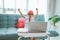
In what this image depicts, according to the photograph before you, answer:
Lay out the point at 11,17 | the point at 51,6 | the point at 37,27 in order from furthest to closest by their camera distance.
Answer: the point at 51,6 < the point at 11,17 < the point at 37,27

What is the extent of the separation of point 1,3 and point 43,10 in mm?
1317

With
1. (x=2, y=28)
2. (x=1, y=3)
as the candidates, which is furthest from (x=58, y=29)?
(x=1, y=3)

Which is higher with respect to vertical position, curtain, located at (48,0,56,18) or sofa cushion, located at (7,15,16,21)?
curtain, located at (48,0,56,18)

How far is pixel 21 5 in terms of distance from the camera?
12.1 ft

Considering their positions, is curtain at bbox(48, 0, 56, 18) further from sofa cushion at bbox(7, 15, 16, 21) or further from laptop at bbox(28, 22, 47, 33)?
laptop at bbox(28, 22, 47, 33)

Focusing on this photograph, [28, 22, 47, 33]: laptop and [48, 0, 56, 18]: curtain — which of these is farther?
[48, 0, 56, 18]: curtain

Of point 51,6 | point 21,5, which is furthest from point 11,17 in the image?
point 51,6

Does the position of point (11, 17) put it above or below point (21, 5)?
below

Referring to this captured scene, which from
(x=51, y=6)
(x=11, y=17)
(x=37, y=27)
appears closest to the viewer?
(x=37, y=27)

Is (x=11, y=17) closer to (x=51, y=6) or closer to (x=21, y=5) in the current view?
(x=21, y=5)

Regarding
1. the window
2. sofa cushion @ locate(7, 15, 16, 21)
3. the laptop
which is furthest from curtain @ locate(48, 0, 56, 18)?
Answer: the laptop

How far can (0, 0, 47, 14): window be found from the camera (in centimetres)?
362

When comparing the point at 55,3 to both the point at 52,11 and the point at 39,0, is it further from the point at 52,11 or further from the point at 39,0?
the point at 39,0

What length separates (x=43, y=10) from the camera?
12.4 feet
